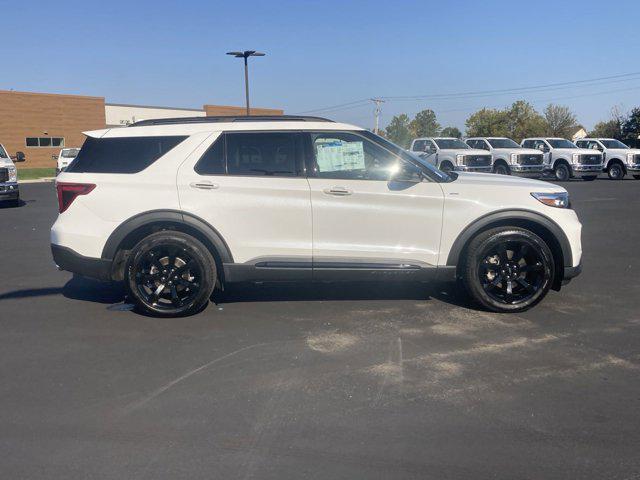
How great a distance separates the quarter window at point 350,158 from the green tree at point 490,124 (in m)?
67.1

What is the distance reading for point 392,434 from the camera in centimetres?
348

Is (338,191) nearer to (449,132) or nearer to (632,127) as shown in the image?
(632,127)

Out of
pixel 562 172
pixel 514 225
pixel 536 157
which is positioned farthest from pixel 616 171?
pixel 514 225

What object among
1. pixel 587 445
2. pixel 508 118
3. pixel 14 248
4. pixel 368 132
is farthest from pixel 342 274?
pixel 508 118

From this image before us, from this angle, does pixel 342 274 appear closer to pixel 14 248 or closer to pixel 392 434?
pixel 392 434

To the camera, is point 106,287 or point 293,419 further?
point 106,287

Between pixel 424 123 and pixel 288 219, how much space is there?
330 feet

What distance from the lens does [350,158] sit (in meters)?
5.84

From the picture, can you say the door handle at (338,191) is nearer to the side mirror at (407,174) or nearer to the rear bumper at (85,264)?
the side mirror at (407,174)

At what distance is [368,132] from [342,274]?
1.41 m

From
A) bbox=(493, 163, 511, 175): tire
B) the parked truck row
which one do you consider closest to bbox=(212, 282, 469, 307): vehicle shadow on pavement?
the parked truck row

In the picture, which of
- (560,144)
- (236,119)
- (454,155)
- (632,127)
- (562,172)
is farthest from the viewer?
(632,127)

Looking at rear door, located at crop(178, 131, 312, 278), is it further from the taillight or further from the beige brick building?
the beige brick building

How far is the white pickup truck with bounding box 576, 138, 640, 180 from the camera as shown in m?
27.6
